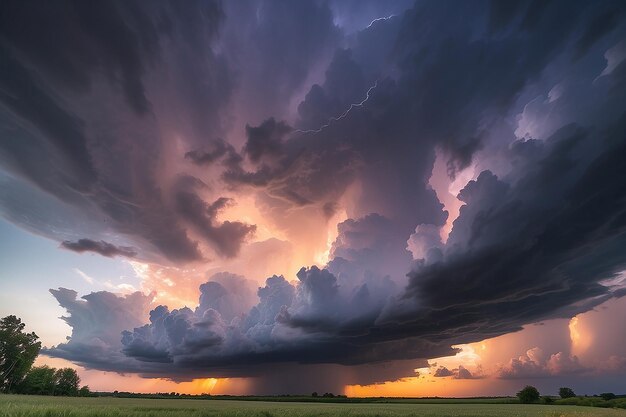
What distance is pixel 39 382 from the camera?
11294cm

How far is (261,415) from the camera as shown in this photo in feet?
122

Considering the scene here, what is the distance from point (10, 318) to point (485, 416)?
130 metres

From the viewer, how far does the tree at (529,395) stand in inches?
4887

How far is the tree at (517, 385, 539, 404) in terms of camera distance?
124125mm

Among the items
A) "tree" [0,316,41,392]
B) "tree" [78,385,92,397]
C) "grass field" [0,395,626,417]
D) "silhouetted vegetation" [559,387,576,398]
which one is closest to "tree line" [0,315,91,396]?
"tree" [0,316,41,392]

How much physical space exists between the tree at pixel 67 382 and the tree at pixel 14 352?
18.7m

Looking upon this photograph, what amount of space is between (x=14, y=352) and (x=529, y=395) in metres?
176

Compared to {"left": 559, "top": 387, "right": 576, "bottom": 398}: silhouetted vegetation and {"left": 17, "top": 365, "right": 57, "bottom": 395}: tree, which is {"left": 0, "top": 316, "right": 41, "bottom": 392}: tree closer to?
{"left": 17, "top": 365, "right": 57, "bottom": 395}: tree

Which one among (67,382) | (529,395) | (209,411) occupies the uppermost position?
(67,382)

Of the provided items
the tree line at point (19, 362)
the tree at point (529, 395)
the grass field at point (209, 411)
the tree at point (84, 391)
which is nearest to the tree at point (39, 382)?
the tree line at point (19, 362)

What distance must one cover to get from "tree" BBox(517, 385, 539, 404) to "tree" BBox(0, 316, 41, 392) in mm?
169384

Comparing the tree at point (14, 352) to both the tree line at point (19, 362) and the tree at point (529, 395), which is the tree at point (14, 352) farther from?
the tree at point (529, 395)

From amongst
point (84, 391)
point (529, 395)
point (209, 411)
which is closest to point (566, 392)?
point (529, 395)

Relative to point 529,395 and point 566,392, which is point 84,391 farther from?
point 566,392
